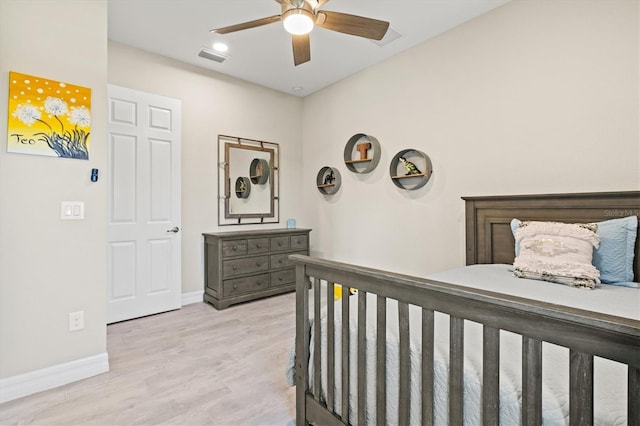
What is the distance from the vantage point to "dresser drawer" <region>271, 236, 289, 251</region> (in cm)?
391

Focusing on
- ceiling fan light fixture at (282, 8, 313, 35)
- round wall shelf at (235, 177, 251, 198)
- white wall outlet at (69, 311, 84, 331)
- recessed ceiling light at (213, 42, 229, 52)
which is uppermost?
recessed ceiling light at (213, 42, 229, 52)

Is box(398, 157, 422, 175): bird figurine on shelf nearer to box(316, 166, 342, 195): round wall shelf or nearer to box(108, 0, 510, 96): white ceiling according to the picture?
box(316, 166, 342, 195): round wall shelf

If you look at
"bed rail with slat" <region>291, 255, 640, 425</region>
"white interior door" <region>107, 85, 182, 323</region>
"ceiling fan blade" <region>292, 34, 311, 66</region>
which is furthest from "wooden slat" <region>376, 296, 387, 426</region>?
"white interior door" <region>107, 85, 182, 323</region>

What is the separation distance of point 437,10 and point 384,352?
9.49 ft

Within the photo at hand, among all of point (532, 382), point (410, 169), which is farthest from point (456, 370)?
point (410, 169)

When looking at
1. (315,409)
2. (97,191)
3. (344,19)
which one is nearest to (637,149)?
(344,19)

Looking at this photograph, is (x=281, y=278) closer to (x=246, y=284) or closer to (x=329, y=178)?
(x=246, y=284)

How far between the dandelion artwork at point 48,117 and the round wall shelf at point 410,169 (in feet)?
9.22

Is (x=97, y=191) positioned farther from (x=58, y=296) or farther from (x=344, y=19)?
(x=344, y=19)

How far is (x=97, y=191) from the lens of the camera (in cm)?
217

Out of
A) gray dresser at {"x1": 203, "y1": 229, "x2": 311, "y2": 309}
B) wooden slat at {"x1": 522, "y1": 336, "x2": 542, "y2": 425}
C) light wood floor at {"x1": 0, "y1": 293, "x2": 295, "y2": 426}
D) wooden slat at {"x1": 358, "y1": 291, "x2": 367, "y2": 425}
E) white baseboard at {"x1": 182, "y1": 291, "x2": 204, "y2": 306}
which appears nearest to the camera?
wooden slat at {"x1": 522, "y1": 336, "x2": 542, "y2": 425}

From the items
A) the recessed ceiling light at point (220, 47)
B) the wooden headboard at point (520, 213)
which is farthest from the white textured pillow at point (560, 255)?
the recessed ceiling light at point (220, 47)

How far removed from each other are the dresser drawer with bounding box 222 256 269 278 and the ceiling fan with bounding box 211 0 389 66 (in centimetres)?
230

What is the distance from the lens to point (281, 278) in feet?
13.1
